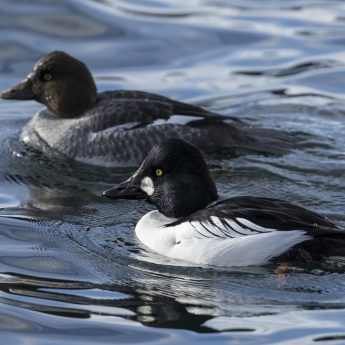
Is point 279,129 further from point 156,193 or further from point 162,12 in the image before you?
point 162,12

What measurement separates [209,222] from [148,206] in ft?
5.88

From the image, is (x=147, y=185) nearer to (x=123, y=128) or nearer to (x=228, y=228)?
(x=228, y=228)

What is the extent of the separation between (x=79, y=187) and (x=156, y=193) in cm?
198

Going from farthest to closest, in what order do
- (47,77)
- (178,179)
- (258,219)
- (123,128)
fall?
(47,77), (123,128), (178,179), (258,219)

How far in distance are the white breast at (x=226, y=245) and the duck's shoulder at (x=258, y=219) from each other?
0.02m

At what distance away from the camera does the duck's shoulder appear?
846cm

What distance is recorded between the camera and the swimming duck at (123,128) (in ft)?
39.5

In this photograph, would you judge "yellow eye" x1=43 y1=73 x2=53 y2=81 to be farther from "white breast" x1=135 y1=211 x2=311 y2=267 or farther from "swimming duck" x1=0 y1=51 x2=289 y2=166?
"white breast" x1=135 y1=211 x2=311 y2=267

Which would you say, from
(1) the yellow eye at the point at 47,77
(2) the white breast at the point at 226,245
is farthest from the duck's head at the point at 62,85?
(2) the white breast at the point at 226,245

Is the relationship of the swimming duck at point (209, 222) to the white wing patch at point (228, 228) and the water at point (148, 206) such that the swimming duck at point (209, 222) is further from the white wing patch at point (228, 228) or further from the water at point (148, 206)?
the water at point (148, 206)

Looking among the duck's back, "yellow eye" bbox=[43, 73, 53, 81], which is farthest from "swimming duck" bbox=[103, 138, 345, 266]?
"yellow eye" bbox=[43, 73, 53, 81]

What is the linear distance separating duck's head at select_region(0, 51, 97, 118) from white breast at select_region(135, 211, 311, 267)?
400 centimetres

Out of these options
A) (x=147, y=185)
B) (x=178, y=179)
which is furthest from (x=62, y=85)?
(x=178, y=179)

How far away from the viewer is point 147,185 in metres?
9.33
